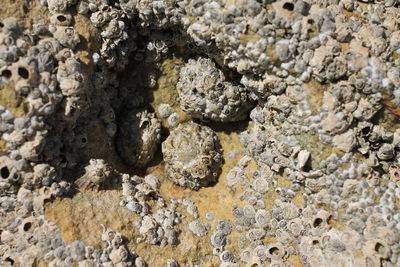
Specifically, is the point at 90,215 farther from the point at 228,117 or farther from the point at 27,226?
the point at 228,117

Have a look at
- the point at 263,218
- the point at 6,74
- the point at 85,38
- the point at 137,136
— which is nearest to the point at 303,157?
the point at 263,218

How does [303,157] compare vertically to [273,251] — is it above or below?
above

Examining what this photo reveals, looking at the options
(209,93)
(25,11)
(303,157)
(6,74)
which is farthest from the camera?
(209,93)

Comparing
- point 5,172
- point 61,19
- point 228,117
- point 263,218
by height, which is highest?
Answer: point 61,19

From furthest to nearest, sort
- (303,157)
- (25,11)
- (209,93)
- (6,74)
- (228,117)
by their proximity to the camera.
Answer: (228,117) → (209,93) → (303,157) → (25,11) → (6,74)

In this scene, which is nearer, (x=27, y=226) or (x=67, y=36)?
(x=27, y=226)

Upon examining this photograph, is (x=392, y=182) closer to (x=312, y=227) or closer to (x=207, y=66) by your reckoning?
(x=312, y=227)

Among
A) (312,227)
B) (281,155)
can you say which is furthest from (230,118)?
(312,227)
